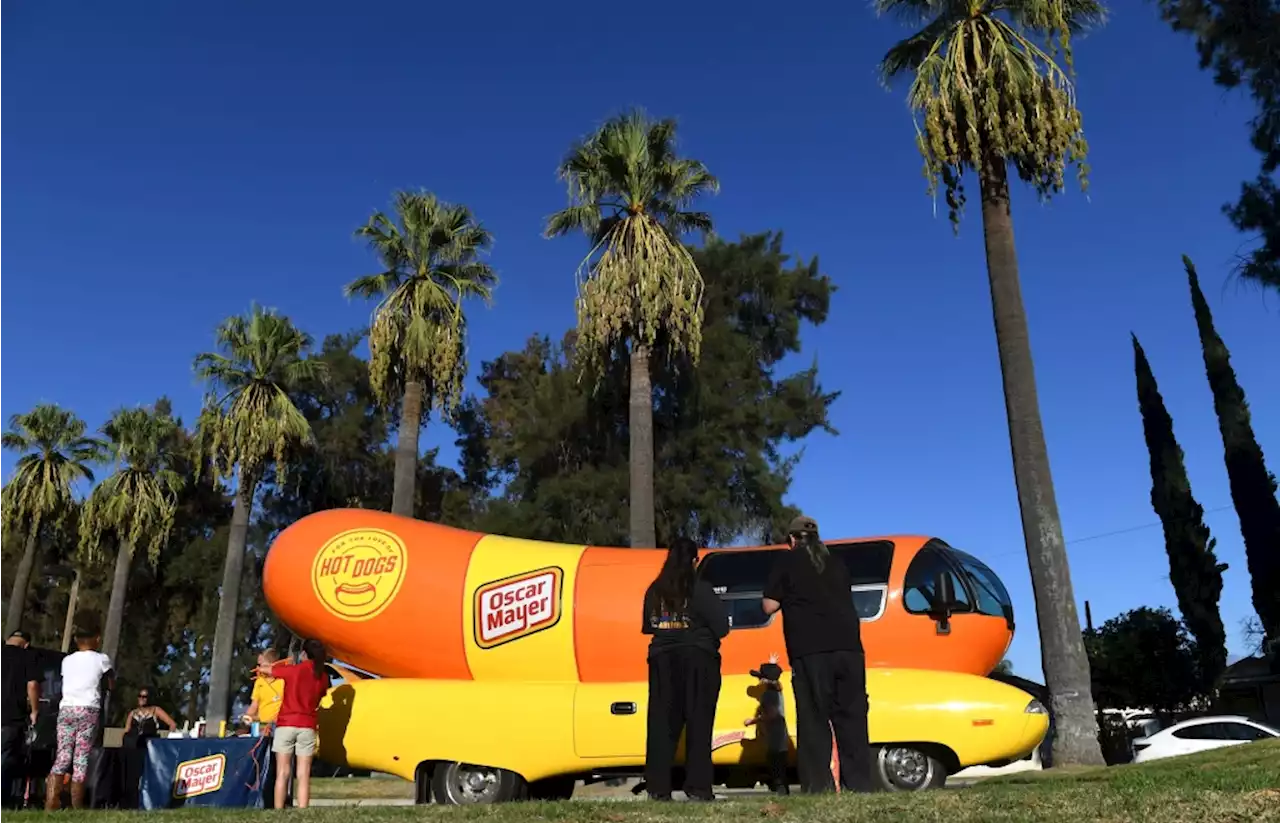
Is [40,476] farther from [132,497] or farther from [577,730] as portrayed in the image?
[577,730]

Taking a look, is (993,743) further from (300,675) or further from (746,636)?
(300,675)

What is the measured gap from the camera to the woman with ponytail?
8719mm

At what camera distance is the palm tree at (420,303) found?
22344 mm

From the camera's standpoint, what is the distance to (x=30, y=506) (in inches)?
1332

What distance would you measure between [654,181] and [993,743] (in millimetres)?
14751

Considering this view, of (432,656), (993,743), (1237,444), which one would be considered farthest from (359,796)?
(1237,444)

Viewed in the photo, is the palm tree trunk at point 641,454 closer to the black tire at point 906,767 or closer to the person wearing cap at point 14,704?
the black tire at point 906,767

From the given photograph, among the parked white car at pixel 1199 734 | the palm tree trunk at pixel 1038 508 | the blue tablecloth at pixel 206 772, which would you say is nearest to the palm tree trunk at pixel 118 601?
the blue tablecloth at pixel 206 772

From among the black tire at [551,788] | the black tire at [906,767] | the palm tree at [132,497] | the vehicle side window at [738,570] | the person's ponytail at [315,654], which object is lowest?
the black tire at [551,788]

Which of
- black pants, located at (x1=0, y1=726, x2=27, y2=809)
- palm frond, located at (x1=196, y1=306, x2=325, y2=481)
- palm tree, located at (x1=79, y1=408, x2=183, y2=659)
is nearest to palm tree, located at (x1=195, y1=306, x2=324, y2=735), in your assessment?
palm frond, located at (x1=196, y1=306, x2=325, y2=481)

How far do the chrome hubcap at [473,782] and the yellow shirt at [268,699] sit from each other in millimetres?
2019

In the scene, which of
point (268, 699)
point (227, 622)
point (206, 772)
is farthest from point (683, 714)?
point (227, 622)

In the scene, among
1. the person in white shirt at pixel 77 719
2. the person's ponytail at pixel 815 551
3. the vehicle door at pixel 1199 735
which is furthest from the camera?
the vehicle door at pixel 1199 735

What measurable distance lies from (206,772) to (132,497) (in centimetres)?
2625
